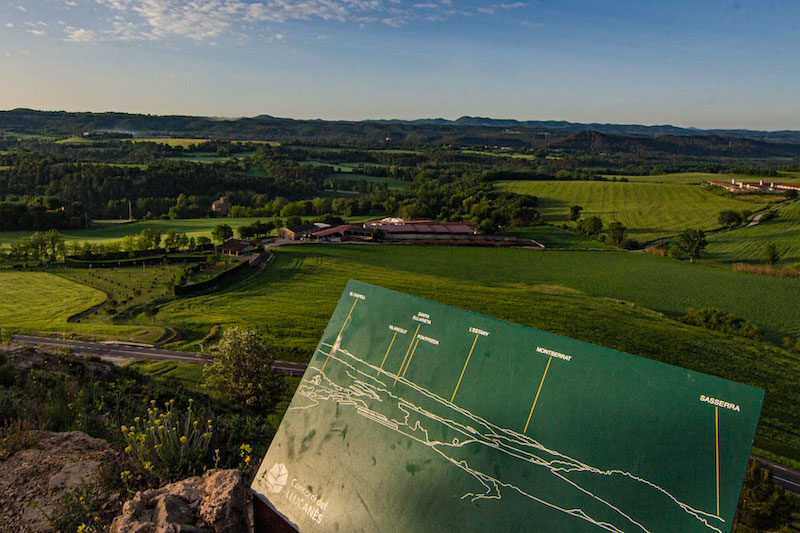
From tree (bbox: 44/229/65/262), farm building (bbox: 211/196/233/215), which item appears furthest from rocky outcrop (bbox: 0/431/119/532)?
farm building (bbox: 211/196/233/215)

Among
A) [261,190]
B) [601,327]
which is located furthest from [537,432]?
[261,190]

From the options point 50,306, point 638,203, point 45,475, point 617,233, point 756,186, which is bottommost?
point 50,306

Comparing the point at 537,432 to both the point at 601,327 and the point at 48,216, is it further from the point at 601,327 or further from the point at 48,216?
the point at 48,216

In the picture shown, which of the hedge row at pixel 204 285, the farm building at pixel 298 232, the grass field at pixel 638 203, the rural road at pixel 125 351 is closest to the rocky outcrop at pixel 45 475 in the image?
the rural road at pixel 125 351

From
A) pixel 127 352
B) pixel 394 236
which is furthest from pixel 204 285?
pixel 394 236

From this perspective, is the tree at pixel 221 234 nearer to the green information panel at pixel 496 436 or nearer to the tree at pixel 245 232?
the tree at pixel 245 232

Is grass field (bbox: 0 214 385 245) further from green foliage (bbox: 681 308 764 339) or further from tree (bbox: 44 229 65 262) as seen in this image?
green foliage (bbox: 681 308 764 339)

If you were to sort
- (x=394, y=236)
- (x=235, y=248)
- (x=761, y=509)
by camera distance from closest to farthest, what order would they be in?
1. (x=761, y=509)
2. (x=235, y=248)
3. (x=394, y=236)

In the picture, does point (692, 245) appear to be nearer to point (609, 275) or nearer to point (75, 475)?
point (609, 275)
